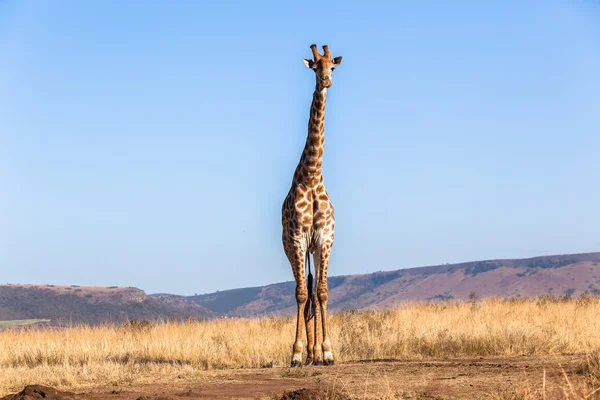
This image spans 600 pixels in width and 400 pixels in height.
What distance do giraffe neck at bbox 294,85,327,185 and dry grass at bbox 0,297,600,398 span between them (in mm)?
2884

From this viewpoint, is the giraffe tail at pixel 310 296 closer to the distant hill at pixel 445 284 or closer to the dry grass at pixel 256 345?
the dry grass at pixel 256 345

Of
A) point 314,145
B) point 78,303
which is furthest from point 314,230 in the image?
point 78,303

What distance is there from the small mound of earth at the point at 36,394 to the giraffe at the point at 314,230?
4594 millimetres

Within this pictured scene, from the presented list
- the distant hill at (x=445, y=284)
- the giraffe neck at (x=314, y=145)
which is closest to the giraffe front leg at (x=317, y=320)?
the giraffe neck at (x=314, y=145)

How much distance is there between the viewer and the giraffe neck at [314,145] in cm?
1380

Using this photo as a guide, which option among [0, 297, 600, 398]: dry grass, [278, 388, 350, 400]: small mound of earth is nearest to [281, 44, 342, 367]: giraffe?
[0, 297, 600, 398]: dry grass

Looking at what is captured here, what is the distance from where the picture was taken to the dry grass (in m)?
13.0

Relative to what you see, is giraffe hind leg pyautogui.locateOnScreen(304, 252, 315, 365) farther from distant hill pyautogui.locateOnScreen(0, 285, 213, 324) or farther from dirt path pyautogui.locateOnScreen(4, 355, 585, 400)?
distant hill pyautogui.locateOnScreen(0, 285, 213, 324)

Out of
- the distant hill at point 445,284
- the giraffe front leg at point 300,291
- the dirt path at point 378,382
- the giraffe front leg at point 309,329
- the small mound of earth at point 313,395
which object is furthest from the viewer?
the distant hill at point 445,284

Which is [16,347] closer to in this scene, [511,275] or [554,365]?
[554,365]

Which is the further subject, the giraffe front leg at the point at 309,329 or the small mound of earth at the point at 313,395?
the giraffe front leg at the point at 309,329

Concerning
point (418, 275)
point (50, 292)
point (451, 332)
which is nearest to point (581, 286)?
point (418, 275)

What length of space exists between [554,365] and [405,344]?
3701 mm

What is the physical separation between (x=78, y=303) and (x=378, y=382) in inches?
2446
